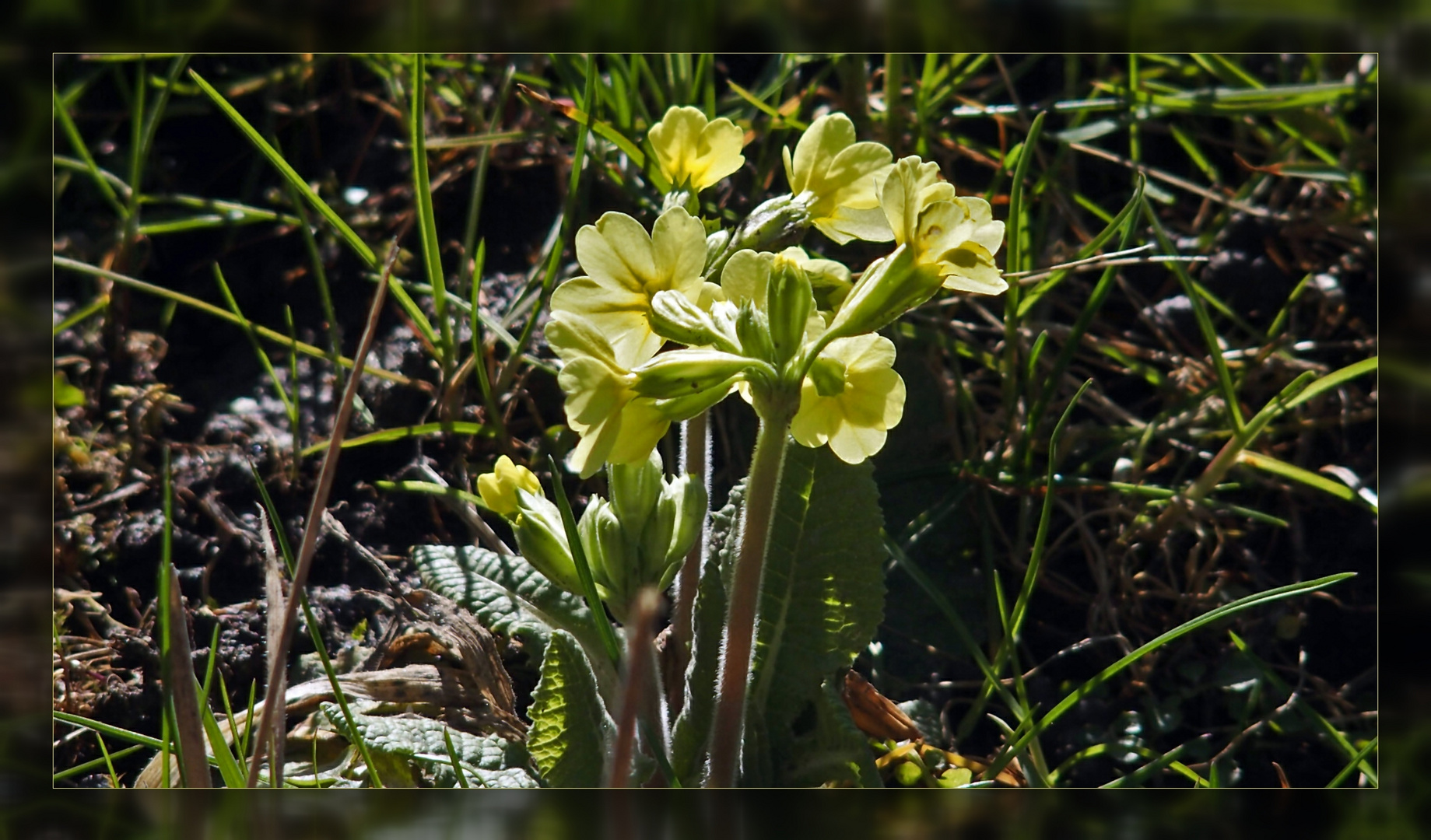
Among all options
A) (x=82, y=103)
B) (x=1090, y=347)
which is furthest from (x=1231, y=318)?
(x=82, y=103)

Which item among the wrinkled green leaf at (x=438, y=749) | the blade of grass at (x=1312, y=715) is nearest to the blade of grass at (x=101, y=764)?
the wrinkled green leaf at (x=438, y=749)

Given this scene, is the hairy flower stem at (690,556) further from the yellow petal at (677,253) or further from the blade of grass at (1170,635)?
the blade of grass at (1170,635)

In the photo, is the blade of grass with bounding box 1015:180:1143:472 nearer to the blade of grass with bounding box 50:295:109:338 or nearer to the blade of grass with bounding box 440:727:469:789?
the blade of grass with bounding box 440:727:469:789

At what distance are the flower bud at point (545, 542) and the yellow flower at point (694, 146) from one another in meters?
0.50

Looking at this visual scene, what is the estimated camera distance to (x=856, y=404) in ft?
4.19

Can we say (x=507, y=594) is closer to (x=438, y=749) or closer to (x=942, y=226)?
(x=438, y=749)

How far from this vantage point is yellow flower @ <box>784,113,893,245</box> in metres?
1.55

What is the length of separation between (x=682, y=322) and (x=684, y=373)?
81mm

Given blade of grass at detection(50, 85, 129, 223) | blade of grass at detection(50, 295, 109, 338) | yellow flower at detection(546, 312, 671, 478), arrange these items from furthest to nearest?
blade of grass at detection(50, 295, 109, 338) < blade of grass at detection(50, 85, 129, 223) < yellow flower at detection(546, 312, 671, 478)

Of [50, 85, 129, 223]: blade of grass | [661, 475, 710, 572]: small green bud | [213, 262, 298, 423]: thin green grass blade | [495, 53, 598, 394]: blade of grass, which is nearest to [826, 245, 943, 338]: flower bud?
[661, 475, 710, 572]: small green bud

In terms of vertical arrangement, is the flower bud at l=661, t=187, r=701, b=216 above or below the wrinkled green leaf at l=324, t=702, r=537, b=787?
above

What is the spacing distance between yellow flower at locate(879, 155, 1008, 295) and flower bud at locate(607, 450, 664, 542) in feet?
1.43

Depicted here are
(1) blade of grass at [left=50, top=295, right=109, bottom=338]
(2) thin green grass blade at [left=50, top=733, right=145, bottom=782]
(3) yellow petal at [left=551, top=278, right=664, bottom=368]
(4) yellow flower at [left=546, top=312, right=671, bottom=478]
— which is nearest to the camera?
(4) yellow flower at [left=546, top=312, right=671, bottom=478]

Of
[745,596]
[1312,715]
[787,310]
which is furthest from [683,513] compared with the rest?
[1312,715]
